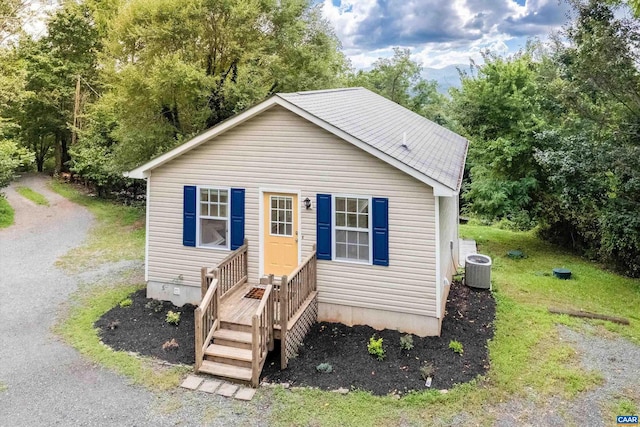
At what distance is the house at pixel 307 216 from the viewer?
26.3ft

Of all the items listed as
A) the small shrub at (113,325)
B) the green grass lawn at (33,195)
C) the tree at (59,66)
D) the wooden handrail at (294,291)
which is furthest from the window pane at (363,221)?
the tree at (59,66)

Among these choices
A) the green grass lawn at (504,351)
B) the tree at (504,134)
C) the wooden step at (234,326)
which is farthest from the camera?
the tree at (504,134)

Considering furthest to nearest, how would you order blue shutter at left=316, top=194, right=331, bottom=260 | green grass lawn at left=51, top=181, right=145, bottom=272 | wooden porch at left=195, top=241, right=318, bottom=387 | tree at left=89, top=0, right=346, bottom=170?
tree at left=89, top=0, right=346, bottom=170 → green grass lawn at left=51, top=181, right=145, bottom=272 → blue shutter at left=316, top=194, right=331, bottom=260 → wooden porch at left=195, top=241, right=318, bottom=387

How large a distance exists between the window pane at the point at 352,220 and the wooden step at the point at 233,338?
286 centimetres

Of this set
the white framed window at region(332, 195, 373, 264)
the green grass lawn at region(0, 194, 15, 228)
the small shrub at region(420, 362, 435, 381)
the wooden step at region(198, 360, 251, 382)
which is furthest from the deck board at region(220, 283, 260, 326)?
the green grass lawn at region(0, 194, 15, 228)

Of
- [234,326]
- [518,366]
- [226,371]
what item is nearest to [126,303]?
[234,326]

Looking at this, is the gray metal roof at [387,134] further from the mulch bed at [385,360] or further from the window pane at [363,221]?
the mulch bed at [385,360]

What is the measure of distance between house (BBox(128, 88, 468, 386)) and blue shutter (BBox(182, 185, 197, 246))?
2 centimetres

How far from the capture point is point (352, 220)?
8539 mm

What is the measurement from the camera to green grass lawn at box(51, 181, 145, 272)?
46.2 feet

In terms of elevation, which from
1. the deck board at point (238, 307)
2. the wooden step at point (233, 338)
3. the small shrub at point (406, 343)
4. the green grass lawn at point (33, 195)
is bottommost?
the small shrub at point (406, 343)

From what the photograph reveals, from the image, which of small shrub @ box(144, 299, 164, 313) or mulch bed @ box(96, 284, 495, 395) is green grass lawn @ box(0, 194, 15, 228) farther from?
small shrub @ box(144, 299, 164, 313)

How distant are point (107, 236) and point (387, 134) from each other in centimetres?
1279

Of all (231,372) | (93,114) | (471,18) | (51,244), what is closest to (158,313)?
(231,372)
